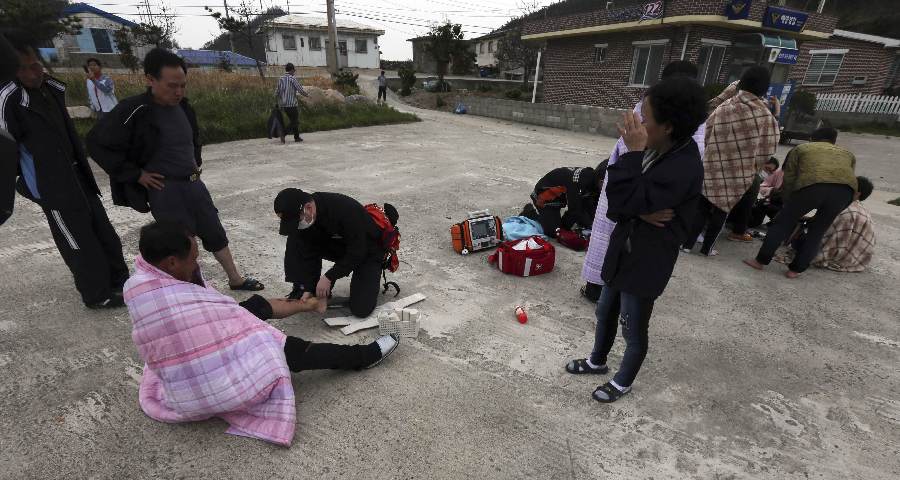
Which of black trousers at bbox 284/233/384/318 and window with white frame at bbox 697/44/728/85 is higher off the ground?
window with white frame at bbox 697/44/728/85

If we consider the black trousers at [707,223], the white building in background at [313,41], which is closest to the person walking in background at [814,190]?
the black trousers at [707,223]

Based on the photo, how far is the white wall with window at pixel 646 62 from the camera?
1543cm

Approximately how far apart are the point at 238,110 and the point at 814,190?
13.5 metres

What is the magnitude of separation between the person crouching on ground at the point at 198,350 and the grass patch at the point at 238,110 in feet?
32.7

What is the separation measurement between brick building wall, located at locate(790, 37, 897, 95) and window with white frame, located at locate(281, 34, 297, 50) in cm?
3895

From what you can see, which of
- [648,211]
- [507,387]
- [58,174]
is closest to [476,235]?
[507,387]

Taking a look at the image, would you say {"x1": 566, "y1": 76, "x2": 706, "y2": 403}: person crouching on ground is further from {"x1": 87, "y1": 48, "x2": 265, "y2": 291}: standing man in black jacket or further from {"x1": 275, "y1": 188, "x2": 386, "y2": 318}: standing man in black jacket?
{"x1": 87, "y1": 48, "x2": 265, "y2": 291}: standing man in black jacket

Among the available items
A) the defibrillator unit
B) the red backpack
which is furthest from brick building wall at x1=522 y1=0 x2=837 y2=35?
the red backpack

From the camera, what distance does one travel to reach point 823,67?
1955 centimetres

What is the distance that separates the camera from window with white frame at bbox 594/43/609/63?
17.3 meters

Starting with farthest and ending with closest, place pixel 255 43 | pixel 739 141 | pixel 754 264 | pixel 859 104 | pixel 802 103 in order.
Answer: pixel 255 43, pixel 859 104, pixel 802 103, pixel 754 264, pixel 739 141

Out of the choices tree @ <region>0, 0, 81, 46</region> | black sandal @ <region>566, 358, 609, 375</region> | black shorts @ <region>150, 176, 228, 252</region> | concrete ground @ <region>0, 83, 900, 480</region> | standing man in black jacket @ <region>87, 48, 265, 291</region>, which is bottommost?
concrete ground @ <region>0, 83, 900, 480</region>

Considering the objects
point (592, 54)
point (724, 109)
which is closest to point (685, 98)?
point (724, 109)

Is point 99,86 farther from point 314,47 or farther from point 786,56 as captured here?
point 314,47
